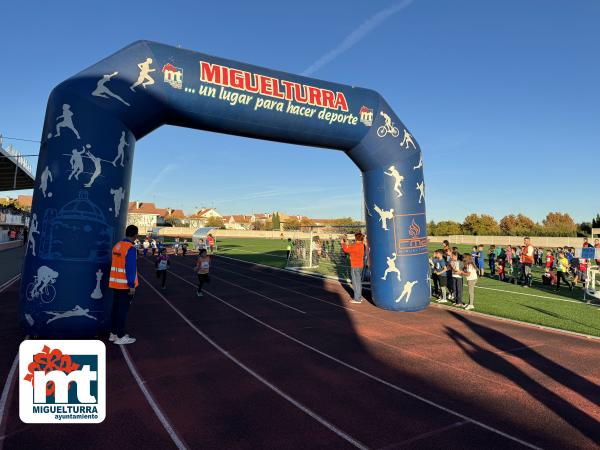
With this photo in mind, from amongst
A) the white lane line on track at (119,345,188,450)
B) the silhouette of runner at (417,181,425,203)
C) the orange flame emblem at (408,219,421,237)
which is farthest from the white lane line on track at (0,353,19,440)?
the silhouette of runner at (417,181,425,203)

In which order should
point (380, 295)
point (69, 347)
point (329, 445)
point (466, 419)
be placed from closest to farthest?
point (329, 445), point (466, 419), point (69, 347), point (380, 295)

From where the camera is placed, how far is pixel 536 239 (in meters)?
61.1

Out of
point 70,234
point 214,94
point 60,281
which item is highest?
point 214,94

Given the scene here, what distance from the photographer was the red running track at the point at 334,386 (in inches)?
154

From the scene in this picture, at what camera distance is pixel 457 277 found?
37.8 ft

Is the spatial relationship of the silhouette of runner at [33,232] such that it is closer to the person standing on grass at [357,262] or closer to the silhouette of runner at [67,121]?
the silhouette of runner at [67,121]

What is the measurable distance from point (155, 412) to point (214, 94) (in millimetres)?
6800

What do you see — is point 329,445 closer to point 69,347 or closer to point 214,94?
point 69,347

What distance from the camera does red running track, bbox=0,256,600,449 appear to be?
154 inches

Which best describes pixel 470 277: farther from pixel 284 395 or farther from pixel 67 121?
pixel 67 121

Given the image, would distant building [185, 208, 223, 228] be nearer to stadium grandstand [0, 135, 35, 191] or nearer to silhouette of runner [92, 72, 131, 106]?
stadium grandstand [0, 135, 35, 191]

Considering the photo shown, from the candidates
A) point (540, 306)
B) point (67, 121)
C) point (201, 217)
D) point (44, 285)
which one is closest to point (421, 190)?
point (540, 306)

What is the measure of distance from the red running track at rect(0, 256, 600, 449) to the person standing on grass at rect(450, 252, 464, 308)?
1.78 meters

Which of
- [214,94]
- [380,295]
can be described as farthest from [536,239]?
[214,94]
